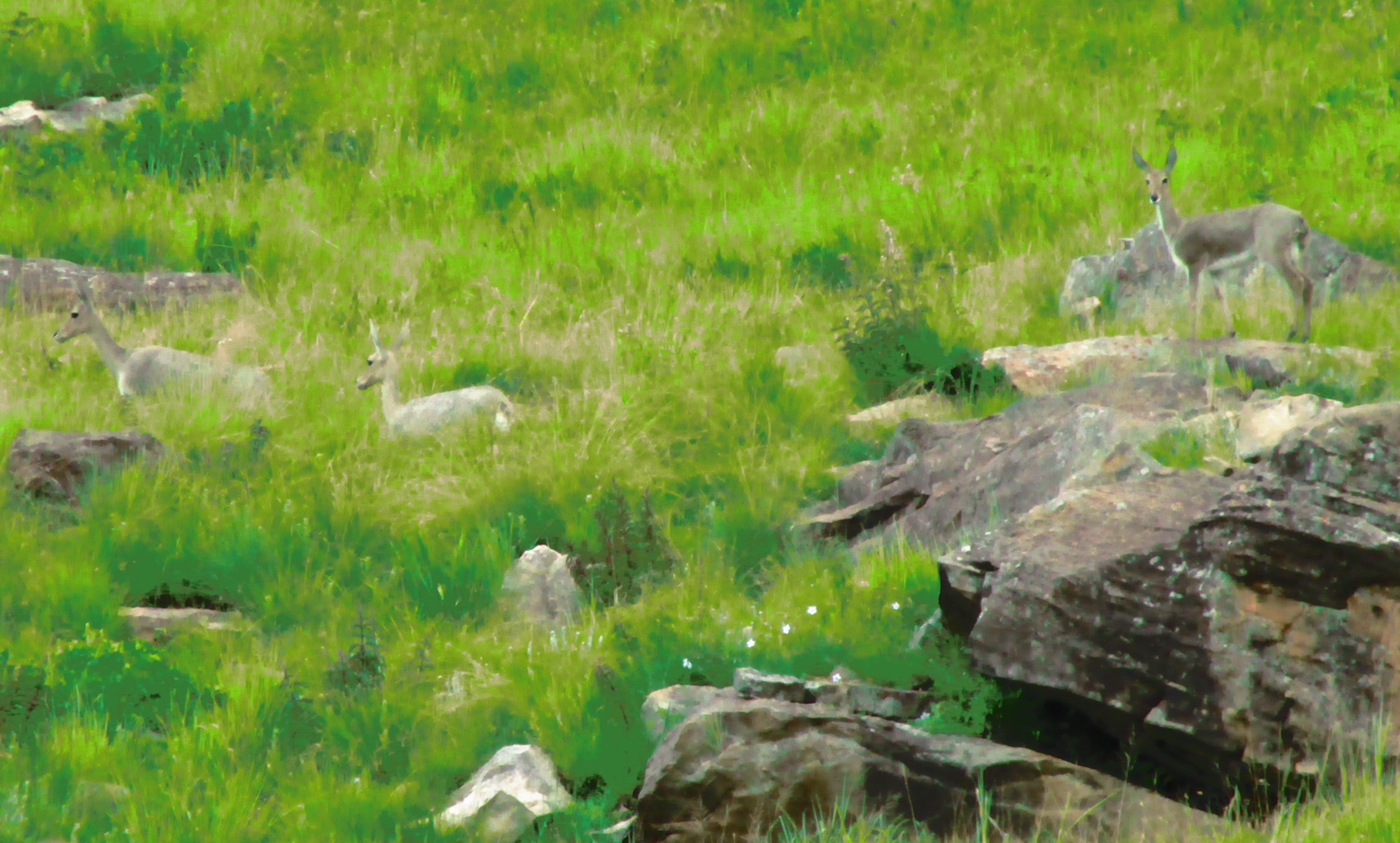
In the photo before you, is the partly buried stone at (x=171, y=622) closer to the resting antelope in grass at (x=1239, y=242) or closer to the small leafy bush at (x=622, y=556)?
the small leafy bush at (x=622, y=556)

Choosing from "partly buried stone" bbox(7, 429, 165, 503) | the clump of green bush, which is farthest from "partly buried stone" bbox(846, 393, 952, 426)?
"partly buried stone" bbox(7, 429, 165, 503)

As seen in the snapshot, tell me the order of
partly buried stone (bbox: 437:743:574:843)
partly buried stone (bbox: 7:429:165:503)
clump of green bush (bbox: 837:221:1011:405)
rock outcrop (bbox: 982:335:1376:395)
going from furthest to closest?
clump of green bush (bbox: 837:221:1011:405) < rock outcrop (bbox: 982:335:1376:395) < partly buried stone (bbox: 7:429:165:503) < partly buried stone (bbox: 437:743:574:843)

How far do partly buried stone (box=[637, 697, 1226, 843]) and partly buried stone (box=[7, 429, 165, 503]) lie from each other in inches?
171

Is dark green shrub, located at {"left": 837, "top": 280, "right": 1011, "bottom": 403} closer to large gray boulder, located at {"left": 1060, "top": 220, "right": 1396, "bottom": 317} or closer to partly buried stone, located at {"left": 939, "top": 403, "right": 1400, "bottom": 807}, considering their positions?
large gray boulder, located at {"left": 1060, "top": 220, "right": 1396, "bottom": 317}

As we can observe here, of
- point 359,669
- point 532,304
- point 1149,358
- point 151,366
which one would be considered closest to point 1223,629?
point 359,669

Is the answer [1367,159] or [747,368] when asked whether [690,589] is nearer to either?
[747,368]

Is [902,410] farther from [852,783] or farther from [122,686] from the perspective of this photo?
[122,686]

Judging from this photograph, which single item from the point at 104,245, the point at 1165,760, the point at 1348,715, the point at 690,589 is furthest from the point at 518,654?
the point at 104,245

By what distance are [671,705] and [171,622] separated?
112 inches

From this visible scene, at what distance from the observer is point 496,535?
722 cm

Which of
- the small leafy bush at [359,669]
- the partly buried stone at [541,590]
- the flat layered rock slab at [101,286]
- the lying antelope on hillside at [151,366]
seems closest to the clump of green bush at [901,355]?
the partly buried stone at [541,590]

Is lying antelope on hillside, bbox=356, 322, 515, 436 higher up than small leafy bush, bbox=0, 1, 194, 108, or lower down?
lower down

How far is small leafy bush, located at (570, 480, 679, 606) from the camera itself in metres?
7.02

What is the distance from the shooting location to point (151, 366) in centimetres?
923
